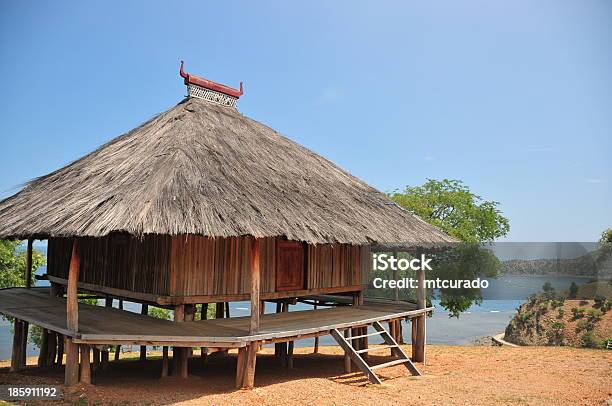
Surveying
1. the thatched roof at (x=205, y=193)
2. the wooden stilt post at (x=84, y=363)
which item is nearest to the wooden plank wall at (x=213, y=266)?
the thatched roof at (x=205, y=193)

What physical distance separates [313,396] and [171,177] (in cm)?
438

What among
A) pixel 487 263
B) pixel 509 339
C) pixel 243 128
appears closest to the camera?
pixel 243 128

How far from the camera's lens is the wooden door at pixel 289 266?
11273mm

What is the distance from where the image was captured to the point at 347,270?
12914 millimetres

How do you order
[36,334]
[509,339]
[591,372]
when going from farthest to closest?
[509,339]
[36,334]
[591,372]

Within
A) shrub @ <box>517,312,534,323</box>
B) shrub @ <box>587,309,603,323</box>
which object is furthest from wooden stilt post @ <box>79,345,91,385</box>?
shrub @ <box>517,312,534,323</box>

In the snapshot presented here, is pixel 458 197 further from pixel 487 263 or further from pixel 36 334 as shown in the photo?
pixel 36 334

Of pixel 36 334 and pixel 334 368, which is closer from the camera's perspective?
pixel 334 368

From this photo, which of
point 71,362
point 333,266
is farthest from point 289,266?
point 71,362

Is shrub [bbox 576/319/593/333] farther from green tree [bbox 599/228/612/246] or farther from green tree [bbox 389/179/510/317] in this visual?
green tree [bbox 599/228/612/246]

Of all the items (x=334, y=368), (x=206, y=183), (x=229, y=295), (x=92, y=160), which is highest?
(x=92, y=160)

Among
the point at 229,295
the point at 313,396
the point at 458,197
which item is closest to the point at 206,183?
the point at 229,295

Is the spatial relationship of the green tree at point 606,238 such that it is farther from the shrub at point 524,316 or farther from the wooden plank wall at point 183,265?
the wooden plank wall at point 183,265

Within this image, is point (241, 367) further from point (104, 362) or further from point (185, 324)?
point (104, 362)
